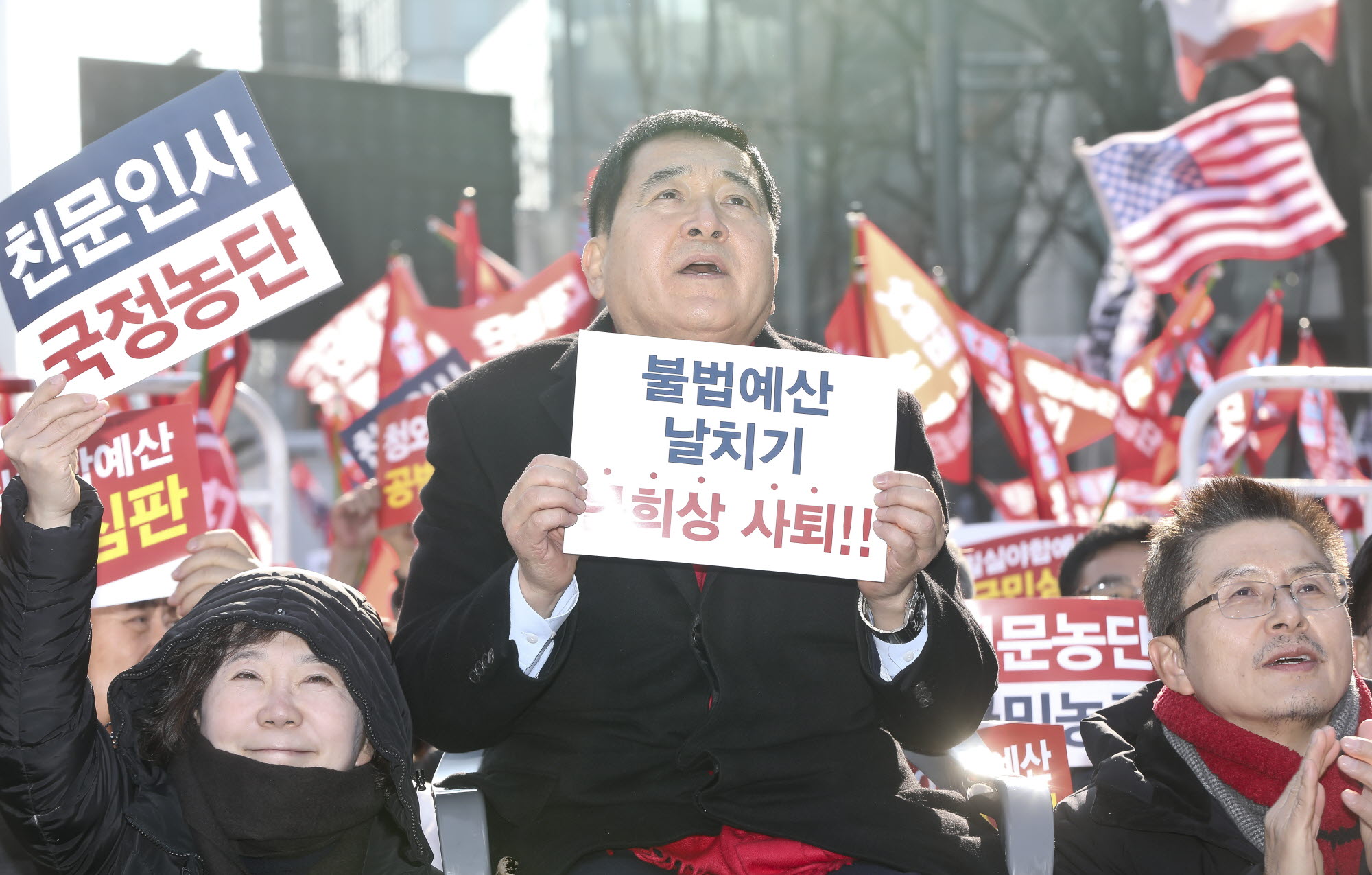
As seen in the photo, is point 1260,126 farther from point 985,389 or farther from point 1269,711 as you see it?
point 1269,711

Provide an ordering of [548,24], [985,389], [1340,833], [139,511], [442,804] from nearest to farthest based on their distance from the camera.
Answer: [442,804]
[1340,833]
[139,511]
[985,389]
[548,24]

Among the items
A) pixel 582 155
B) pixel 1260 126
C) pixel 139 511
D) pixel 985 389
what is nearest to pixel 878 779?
pixel 139 511

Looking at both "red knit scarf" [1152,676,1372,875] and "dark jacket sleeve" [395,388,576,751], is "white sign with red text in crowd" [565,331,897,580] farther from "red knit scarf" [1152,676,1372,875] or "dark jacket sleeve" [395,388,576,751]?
"red knit scarf" [1152,676,1372,875]

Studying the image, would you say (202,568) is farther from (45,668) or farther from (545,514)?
(545,514)

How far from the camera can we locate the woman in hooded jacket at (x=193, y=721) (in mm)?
2250

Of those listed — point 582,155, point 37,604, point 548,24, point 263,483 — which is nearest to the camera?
point 37,604

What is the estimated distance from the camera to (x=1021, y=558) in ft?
19.0

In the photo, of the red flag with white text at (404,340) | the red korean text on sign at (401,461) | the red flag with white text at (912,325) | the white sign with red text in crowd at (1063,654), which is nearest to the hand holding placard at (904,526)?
the white sign with red text in crowd at (1063,654)

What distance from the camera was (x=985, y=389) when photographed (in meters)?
7.80

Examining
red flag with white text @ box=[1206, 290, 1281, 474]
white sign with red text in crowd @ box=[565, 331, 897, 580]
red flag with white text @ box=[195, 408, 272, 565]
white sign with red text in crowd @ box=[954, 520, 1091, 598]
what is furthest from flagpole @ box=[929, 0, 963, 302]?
white sign with red text in crowd @ box=[565, 331, 897, 580]

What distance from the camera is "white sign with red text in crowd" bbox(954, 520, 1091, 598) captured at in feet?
18.9

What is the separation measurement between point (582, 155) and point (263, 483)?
8086 mm

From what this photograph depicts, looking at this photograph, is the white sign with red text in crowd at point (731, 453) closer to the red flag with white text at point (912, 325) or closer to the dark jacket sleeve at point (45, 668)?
the dark jacket sleeve at point (45, 668)

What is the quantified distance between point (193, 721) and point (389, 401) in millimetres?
3630
